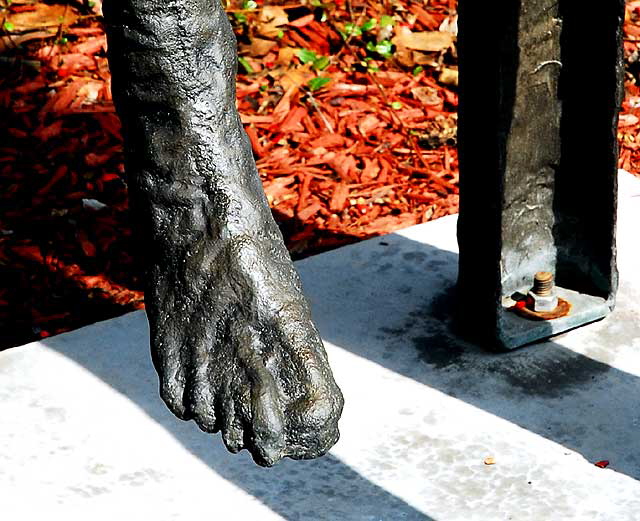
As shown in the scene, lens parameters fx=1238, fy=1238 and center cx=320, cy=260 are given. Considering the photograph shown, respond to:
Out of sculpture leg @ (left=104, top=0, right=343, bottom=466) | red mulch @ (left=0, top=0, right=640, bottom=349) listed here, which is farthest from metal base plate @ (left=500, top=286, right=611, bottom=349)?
sculpture leg @ (left=104, top=0, right=343, bottom=466)

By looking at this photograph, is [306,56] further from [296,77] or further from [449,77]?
[449,77]

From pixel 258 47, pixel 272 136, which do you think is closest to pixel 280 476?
pixel 272 136

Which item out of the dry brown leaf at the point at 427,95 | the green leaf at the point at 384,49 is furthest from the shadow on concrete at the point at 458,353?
the green leaf at the point at 384,49

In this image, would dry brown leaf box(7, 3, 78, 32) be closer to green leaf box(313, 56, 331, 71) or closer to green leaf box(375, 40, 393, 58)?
green leaf box(313, 56, 331, 71)

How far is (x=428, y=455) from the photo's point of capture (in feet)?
8.87

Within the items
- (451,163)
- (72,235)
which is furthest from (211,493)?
(451,163)

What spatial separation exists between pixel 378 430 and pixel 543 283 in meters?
0.61

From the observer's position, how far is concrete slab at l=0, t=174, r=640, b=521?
2.58 m

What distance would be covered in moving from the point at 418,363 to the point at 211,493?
668mm

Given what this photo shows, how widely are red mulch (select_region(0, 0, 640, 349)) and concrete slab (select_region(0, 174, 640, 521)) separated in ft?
2.18

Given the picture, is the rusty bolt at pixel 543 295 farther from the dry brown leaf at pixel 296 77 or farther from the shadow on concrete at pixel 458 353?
the dry brown leaf at pixel 296 77

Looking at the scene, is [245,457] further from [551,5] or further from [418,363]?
[551,5]

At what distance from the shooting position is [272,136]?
4.53m

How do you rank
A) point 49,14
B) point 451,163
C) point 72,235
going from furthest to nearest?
point 49,14, point 451,163, point 72,235
